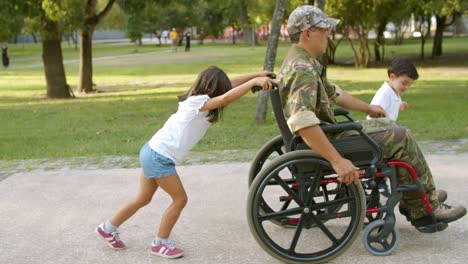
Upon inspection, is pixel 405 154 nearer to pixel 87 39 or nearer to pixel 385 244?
pixel 385 244

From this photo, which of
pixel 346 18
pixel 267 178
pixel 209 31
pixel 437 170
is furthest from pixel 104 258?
pixel 209 31

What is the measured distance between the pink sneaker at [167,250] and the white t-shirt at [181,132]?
55 cm

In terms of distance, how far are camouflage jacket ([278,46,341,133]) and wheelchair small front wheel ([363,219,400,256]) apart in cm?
70

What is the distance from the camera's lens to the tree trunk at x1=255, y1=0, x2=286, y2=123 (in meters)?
10.3

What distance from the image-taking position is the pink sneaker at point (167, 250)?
4.14 metres

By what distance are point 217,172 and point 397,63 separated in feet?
7.32

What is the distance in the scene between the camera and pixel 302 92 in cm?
382

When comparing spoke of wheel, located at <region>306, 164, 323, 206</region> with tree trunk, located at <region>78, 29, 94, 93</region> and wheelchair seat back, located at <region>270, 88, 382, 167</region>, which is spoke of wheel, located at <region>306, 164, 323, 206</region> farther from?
tree trunk, located at <region>78, 29, 94, 93</region>

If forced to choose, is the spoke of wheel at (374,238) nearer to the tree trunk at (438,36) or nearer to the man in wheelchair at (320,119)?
the man in wheelchair at (320,119)

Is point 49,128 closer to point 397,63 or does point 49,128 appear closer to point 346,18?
point 397,63

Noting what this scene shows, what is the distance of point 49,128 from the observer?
11.4 m

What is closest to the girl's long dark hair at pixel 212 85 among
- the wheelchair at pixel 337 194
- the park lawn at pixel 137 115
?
the wheelchair at pixel 337 194

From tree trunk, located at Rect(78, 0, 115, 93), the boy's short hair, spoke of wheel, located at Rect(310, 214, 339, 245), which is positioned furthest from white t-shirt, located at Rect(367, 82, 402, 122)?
tree trunk, located at Rect(78, 0, 115, 93)

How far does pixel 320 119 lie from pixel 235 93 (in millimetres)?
594
